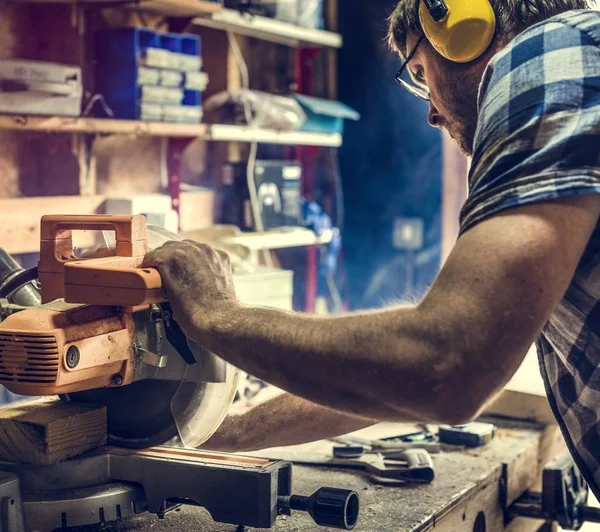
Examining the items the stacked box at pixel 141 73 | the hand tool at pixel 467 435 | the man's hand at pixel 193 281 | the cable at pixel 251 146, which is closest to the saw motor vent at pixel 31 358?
the man's hand at pixel 193 281

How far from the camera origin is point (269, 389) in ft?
8.86

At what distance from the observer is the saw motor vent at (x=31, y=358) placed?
107 cm

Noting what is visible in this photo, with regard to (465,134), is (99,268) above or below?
below

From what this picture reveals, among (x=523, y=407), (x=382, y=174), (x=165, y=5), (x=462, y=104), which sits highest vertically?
(x=165, y=5)

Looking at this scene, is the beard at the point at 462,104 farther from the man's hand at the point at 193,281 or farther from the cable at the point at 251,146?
the cable at the point at 251,146

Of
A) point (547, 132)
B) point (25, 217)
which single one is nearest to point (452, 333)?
point (547, 132)

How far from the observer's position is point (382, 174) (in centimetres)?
439

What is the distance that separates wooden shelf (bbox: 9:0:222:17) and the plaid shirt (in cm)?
190

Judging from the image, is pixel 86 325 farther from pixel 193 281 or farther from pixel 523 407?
pixel 523 407

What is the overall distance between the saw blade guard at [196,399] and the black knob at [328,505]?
0.66ft

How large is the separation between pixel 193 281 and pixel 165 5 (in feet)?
6.33

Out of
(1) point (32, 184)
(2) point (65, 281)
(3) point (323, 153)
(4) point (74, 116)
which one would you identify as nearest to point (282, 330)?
(2) point (65, 281)

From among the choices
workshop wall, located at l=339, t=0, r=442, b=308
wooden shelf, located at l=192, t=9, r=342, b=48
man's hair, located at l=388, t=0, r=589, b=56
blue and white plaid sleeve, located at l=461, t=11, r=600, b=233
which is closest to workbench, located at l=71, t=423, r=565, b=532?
blue and white plaid sleeve, located at l=461, t=11, r=600, b=233

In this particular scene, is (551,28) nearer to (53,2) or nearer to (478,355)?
(478,355)
